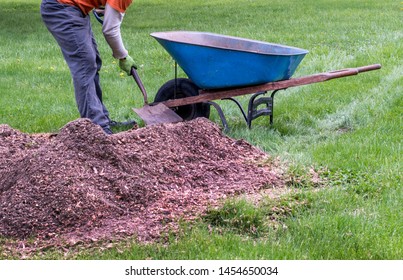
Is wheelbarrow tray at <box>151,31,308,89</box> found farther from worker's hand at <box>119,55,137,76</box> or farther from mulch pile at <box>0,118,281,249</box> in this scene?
mulch pile at <box>0,118,281,249</box>

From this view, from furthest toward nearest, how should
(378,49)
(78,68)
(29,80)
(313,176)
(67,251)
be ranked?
(378,49) < (29,80) < (78,68) < (313,176) < (67,251)

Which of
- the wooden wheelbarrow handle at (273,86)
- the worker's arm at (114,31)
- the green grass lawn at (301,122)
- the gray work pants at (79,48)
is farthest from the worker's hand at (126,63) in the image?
the green grass lawn at (301,122)

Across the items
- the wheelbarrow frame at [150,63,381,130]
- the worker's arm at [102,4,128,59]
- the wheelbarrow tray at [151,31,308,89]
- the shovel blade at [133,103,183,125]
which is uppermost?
the worker's arm at [102,4,128,59]

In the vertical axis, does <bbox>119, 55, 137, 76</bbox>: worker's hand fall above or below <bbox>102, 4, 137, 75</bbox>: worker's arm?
below

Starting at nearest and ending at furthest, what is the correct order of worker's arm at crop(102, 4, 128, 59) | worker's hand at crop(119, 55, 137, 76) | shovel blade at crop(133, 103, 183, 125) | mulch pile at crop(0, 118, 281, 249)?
mulch pile at crop(0, 118, 281, 249) < worker's arm at crop(102, 4, 128, 59) < shovel blade at crop(133, 103, 183, 125) < worker's hand at crop(119, 55, 137, 76)

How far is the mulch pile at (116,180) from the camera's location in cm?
409

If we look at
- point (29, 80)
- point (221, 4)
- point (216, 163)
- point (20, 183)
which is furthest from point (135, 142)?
point (221, 4)

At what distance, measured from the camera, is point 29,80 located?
9234 millimetres

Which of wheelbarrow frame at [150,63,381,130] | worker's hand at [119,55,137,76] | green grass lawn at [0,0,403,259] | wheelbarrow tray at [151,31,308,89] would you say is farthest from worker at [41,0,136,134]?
green grass lawn at [0,0,403,259]

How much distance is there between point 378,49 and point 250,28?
12.4 feet

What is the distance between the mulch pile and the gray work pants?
0.84 m

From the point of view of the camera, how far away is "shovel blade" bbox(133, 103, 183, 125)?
6.09 meters

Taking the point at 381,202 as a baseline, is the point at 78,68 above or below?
above

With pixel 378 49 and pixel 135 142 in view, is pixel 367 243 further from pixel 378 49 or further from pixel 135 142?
pixel 378 49
